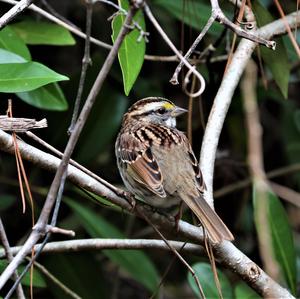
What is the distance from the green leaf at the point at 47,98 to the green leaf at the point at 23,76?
0.63m

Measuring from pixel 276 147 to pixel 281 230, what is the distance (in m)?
1.68

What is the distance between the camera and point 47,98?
3.52 meters

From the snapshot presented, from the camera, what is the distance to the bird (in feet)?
10.2

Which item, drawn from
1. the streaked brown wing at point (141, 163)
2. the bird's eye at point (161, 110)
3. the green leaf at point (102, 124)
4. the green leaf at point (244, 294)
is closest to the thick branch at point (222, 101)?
the streaked brown wing at point (141, 163)

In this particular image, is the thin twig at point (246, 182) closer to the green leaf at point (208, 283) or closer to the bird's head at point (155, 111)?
the bird's head at point (155, 111)

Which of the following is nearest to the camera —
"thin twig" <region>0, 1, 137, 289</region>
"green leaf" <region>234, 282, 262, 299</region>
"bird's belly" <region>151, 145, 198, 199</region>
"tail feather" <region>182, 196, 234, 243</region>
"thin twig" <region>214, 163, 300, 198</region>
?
"thin twig" <region>0, 1, 137, 289</region>

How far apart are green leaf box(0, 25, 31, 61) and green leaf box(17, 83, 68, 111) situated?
0.67 feet

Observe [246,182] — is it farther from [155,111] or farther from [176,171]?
[176,171]

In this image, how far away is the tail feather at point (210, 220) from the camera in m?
2.64

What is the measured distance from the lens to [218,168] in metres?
4.59

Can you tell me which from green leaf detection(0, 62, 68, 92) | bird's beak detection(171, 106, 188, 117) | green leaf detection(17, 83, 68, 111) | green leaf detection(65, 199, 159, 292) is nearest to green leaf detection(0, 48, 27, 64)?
green leaf detection(0, 62, 68, 92)

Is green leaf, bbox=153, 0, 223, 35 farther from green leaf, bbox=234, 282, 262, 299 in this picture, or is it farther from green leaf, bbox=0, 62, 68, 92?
green leaf, bbox=234, 282, 262, 299

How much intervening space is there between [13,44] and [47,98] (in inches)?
11.7

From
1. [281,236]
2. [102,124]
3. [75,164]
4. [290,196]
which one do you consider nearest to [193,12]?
[102,124]
